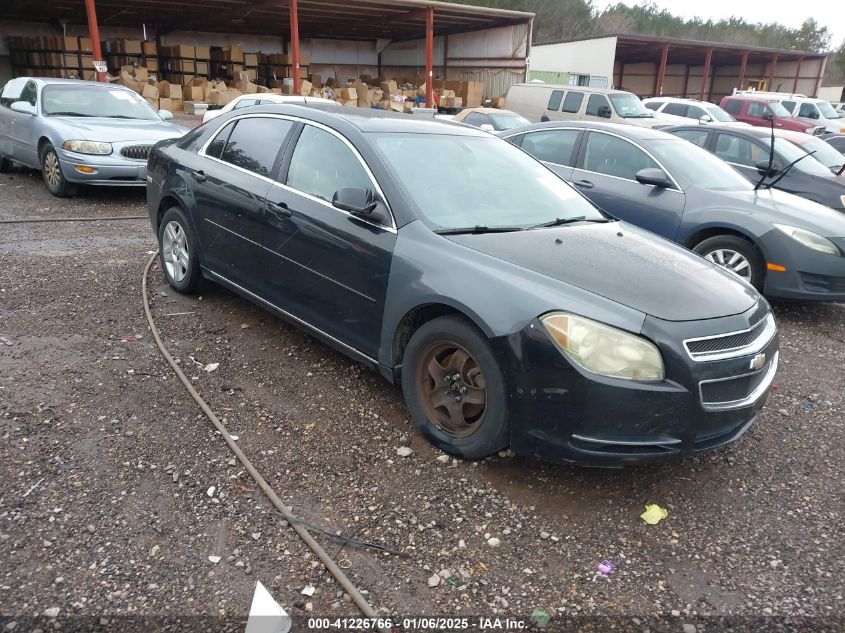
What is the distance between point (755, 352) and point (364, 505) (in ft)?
6.36

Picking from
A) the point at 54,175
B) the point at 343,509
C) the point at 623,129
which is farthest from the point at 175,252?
the point at 54,175

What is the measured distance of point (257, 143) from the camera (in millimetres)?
4645

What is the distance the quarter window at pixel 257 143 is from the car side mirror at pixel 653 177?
3.49 m

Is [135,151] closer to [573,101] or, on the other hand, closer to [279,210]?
[279,210]

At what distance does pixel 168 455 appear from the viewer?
3320mm

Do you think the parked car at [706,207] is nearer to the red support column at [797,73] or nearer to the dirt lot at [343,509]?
the dirt lot at [343,509]

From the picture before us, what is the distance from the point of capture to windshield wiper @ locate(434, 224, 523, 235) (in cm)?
351

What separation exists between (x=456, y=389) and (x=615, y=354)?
83 centimetres

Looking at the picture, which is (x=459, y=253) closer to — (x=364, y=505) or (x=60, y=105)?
(x=364, y=505)

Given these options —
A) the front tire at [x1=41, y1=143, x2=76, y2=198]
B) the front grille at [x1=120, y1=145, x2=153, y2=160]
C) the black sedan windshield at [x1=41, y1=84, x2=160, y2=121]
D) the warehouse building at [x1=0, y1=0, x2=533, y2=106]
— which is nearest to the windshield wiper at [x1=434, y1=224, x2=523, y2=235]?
the front grille at [x1=120, y1=145, x2=153, y2=160]

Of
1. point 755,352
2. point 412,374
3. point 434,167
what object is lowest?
point 412,374

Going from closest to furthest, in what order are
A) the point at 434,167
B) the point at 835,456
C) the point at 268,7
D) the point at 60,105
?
the point at 835,456 → the point at 434,167 → the point at 60,105 → the point at 268,7

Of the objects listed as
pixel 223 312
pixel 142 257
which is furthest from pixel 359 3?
pixel 223 312

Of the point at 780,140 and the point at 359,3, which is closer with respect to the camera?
the point at 780,140
